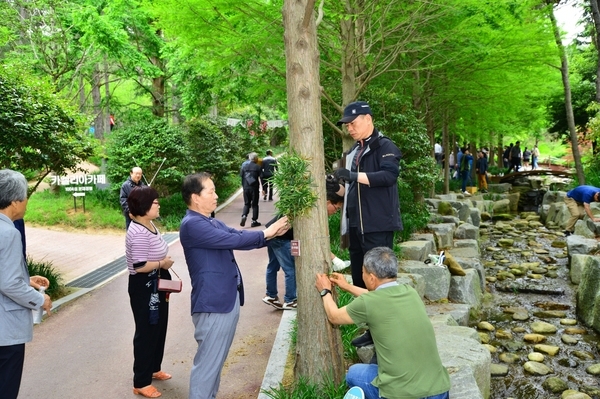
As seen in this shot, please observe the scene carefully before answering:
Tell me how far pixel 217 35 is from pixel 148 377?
221 inches

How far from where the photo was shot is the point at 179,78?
54.8 ft

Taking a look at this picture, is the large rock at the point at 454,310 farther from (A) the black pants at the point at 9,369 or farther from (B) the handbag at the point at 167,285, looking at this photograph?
(A) the black pants at the point at 9,369

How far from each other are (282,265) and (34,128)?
13.8ft

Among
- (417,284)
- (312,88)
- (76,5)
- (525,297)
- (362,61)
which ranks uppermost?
(76,5)

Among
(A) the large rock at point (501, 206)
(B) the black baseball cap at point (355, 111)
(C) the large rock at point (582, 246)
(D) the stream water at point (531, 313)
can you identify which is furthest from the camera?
(A) the large rock at point (501, 206)

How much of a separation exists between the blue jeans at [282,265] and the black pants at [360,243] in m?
1.46

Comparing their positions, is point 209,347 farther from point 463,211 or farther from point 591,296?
point 463,211

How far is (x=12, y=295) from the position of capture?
10.9 ft

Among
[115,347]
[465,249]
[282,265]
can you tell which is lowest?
[115,347]

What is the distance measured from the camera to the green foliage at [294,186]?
3910mm

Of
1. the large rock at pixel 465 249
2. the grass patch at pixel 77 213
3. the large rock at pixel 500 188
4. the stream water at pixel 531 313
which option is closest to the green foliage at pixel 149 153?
the grass patch at pixel 77 213

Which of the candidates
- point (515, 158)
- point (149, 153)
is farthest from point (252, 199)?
point (515, 158)

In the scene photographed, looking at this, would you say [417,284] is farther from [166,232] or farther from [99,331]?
[166,232]

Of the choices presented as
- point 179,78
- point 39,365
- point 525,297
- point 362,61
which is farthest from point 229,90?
point 39,365
